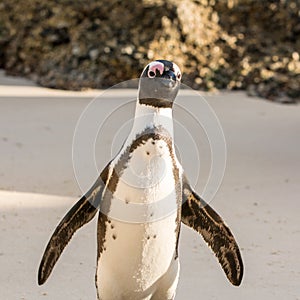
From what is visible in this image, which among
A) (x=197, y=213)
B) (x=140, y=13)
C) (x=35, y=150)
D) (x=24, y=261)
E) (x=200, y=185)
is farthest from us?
(x=140, y=13)

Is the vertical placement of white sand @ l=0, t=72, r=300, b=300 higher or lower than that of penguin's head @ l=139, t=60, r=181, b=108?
lower

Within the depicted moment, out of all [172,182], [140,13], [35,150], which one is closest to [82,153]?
[172,182]

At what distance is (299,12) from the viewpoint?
926cm

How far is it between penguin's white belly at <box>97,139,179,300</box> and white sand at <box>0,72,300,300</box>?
1.07 ft

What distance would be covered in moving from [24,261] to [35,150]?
2.43 meters

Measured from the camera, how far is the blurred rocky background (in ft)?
28.7

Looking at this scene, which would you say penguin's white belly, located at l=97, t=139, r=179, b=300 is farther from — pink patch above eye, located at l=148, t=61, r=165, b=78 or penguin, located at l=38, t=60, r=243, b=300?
pink patch above eye, located at l=148, t=61, r=165, b=78

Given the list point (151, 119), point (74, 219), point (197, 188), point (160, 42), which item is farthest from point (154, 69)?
point (160, 42)

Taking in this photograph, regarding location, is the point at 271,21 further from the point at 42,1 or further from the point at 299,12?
the point at 42,1

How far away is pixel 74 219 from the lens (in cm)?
242

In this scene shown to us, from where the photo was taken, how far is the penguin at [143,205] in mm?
2248

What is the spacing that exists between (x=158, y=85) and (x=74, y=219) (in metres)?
0.47

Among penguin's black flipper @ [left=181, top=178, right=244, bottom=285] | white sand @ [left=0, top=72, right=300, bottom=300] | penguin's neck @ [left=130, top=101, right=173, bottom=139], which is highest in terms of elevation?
penguin's neck @ [left=130, top=101, right=173, bottom=139]

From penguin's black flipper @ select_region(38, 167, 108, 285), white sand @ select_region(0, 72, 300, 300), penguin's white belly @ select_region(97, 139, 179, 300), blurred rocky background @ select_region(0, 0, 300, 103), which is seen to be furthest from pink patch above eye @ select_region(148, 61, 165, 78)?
blurred rocky background @ select_region(0, 0, 300, 103)
